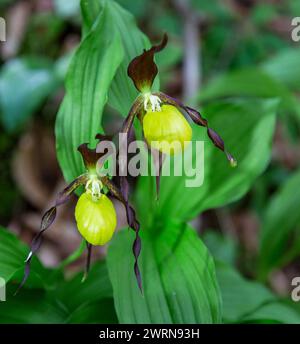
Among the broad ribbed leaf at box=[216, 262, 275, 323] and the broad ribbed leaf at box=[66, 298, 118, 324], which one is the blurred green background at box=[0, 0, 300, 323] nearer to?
the broad ribbed leaf at box=[216, 262, 275, 323]

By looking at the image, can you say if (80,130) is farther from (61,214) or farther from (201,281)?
(61,214)

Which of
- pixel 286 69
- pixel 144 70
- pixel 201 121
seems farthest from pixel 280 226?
pixel 144 70

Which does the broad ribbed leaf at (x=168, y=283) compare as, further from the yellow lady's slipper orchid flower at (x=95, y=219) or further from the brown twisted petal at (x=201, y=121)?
the brown twisted petal at (x=201, y=121)

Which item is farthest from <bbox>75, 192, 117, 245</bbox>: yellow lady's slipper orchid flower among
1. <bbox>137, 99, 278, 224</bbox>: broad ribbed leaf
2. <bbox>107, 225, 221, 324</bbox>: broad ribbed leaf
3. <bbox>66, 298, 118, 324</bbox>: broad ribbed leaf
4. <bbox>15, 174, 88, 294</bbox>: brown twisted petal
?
<bbox>137, 99, 278, 224</bbox>: broad ribbed leaf

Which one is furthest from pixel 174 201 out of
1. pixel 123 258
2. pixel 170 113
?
pixel 170 113

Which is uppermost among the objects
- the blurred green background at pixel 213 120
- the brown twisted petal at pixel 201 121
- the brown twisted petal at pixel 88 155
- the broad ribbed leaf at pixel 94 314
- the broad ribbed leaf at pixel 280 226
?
the blurred green background at pixel 213 120

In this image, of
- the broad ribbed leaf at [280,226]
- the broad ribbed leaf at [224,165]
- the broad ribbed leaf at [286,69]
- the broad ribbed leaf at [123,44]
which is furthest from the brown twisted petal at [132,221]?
the broad ribbed leaf at [286,69]
